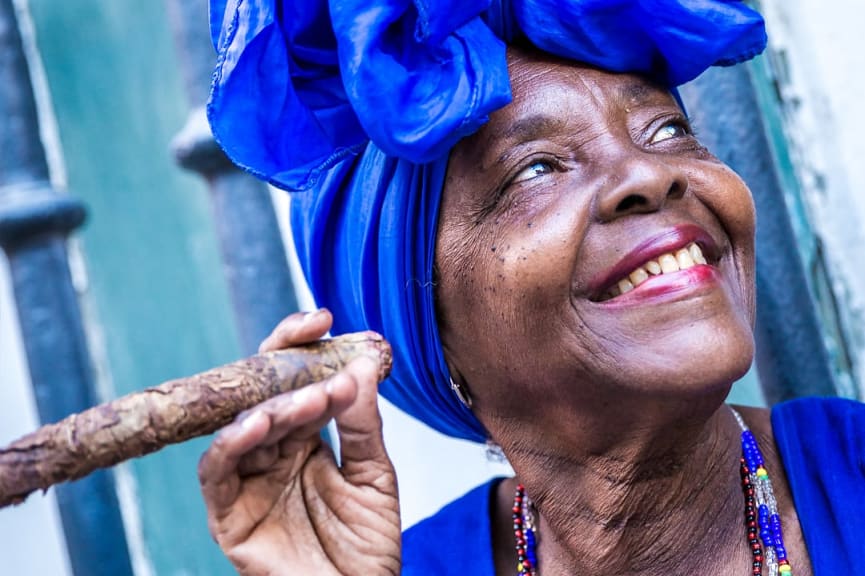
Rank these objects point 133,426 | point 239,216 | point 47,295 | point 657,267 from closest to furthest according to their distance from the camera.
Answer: point 133,426
point 657,267
point 239,216
point 47,295

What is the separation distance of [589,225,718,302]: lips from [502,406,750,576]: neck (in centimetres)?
30

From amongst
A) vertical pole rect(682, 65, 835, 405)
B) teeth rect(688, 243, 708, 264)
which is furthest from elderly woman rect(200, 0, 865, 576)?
vertical pole rect(682, 65, 835, 405)

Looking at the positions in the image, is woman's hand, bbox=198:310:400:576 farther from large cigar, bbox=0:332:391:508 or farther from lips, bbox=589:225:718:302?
lips, bbox=589:225:718:302

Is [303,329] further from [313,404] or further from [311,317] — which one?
[313,404]

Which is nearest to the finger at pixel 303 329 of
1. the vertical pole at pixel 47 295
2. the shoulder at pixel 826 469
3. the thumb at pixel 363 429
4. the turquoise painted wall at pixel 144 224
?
the thumb at pixel 363 429

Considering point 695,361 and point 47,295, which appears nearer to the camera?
point 695,361

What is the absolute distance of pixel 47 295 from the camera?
3.83 metres

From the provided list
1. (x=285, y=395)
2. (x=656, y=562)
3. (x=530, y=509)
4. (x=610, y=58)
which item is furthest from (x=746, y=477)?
(x=285, y=395)

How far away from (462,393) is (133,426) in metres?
0.91

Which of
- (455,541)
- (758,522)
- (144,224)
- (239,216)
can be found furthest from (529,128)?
(144,224)

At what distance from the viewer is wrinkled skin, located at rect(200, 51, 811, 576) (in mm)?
2074

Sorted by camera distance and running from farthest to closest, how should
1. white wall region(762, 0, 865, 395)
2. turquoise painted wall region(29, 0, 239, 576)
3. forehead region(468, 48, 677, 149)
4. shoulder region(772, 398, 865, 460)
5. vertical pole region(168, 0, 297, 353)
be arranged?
turquoise painted wall region(29, 0, 239, 576)
vertical pole region(168, 0, 297, 353)
white wall region(762, 0, 865, 395)
shoulder region(772, 398, 865, 460)
forehead region(468, 48, 677, 149)

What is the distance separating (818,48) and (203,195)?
2339 mm

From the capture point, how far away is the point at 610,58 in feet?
7.64
